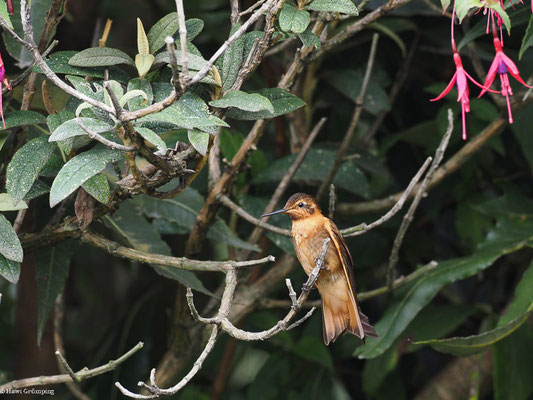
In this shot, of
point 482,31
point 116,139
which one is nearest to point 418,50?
point 482,31

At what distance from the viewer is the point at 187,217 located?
1.98 meters

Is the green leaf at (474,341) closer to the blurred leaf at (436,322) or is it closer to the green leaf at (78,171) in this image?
the blurred leaf at (436,322)

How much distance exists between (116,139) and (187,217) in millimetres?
659

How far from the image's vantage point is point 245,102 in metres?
1.27

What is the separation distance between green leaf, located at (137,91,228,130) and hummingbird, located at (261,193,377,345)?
1.85ft

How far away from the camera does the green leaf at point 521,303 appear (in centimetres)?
182

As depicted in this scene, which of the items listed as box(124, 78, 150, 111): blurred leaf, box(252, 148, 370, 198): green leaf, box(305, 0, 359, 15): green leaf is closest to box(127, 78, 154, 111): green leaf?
box(124, 78, 150, 111): blurred leaf

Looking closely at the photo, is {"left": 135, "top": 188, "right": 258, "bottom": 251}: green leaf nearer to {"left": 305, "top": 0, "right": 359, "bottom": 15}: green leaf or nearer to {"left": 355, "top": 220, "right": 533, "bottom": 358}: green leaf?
{"left": 355, "top": 220, "right": 533, "bottom": 358}: green leaf

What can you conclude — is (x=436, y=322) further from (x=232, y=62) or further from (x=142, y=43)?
(x=142, y=43)

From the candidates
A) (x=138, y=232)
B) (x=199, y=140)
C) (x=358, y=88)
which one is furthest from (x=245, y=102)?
(x=358, y=88)

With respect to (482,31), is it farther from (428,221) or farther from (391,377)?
(391,377)

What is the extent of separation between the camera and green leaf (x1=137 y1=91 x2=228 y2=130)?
46.5 inches

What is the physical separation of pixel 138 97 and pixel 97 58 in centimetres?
15

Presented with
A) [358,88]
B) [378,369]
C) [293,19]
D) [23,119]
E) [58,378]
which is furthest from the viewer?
[358,88]
